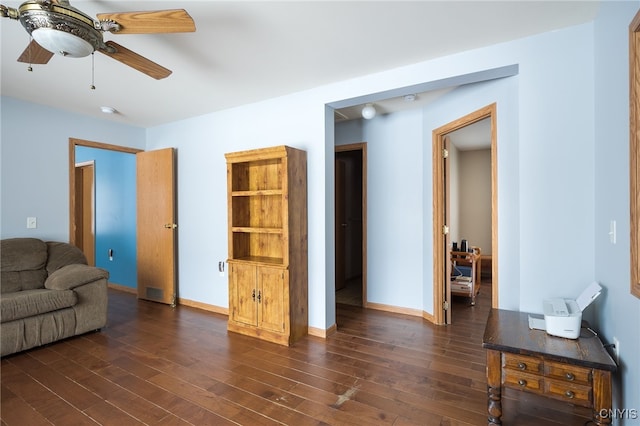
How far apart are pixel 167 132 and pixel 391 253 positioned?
343 centimetres

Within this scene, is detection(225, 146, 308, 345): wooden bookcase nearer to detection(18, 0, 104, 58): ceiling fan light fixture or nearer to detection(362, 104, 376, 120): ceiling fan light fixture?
detection(362, 104, 376, 120): ceiling fan light fixture

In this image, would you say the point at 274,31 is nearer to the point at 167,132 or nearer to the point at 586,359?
the point at 586,359

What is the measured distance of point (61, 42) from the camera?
1577 mm

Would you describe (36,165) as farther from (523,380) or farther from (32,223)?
(523,380)

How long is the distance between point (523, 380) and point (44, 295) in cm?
367

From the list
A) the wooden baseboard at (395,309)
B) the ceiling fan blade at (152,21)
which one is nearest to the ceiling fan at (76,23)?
the ceiling fan blade at (152,21)

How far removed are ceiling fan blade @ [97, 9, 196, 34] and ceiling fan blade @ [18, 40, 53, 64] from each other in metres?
0.61

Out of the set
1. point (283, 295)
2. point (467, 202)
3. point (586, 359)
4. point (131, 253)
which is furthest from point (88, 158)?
point (467, 202)

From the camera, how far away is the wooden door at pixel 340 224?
5.04 meters

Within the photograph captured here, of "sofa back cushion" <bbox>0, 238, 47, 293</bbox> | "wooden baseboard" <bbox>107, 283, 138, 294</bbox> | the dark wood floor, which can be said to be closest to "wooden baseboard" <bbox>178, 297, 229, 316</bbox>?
the dark wood floor

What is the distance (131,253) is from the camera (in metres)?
4.86

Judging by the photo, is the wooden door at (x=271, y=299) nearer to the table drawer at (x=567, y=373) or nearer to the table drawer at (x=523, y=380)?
the table drawer at (x=523, y=380)

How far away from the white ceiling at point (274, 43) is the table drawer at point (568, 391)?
6.71ft

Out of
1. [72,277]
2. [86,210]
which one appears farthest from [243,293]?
[86,210]
